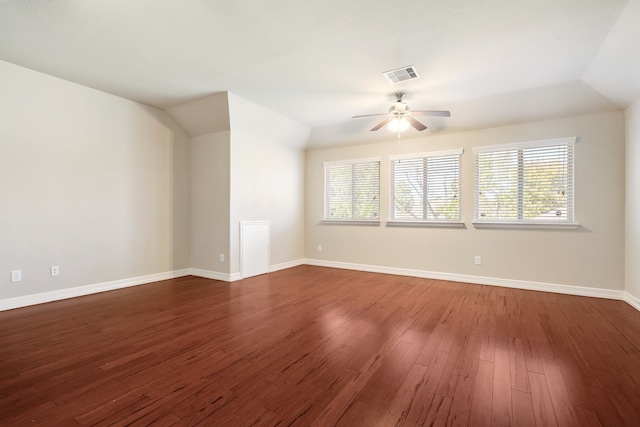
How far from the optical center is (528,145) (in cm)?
442

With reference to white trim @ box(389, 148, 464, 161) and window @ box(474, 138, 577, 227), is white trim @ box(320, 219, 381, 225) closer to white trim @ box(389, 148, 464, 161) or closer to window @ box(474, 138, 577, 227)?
white trim @ box(389, 148, 464, 161)

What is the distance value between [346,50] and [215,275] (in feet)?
13.1

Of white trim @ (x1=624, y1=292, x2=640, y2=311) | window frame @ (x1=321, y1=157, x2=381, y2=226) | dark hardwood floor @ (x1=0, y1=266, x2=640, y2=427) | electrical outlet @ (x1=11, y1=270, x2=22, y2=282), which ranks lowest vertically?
dark hardwood floor @ (x1=0, y1=266, x2=640, y2=427)

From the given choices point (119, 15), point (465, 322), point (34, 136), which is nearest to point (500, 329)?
point (465, 322)

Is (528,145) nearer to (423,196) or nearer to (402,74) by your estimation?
(423,196)

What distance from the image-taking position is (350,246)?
5988 mm

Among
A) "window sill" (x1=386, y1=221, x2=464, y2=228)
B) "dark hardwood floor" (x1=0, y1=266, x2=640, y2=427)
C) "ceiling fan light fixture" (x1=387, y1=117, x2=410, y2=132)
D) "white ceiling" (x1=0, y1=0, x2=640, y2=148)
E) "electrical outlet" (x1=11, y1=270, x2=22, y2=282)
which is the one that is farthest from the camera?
"window sill" (x1=386, y1=221, x2=464, y2=228)

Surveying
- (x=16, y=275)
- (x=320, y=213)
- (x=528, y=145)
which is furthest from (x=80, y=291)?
(x=528, y=145)

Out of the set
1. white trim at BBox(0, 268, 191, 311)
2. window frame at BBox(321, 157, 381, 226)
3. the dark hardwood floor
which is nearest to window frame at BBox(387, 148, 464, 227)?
window frame at BBox(321, 157, 381, 226)

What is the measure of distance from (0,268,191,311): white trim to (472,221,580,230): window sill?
5.26 meters

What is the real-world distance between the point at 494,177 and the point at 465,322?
106 inches

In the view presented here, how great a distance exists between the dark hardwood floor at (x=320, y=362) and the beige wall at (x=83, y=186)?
658 mm

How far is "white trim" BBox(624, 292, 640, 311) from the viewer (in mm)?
3509

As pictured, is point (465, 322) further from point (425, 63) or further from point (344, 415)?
point (425, 63)
